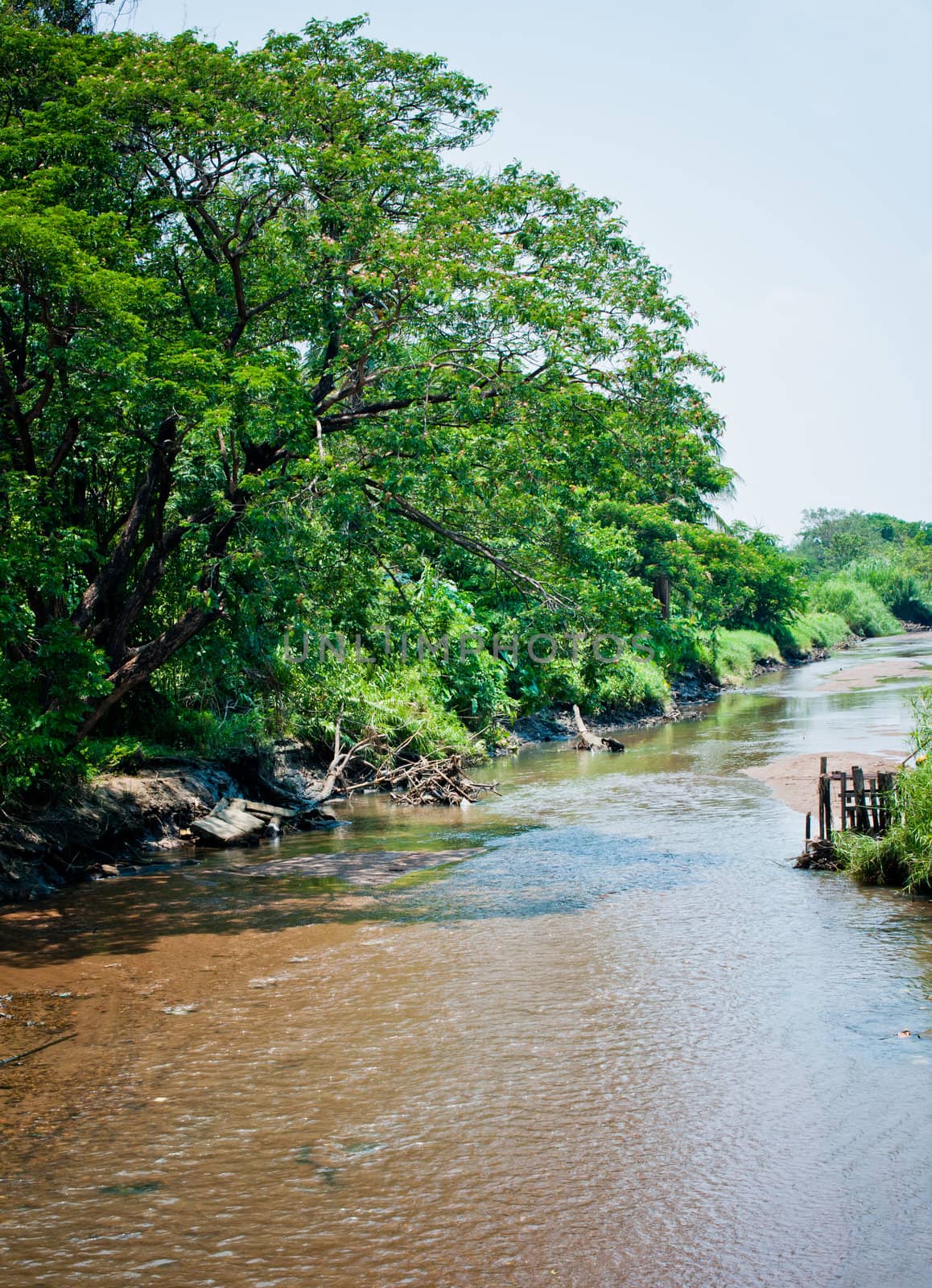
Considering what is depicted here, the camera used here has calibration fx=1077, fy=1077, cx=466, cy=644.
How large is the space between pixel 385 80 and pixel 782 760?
1474 centimetres

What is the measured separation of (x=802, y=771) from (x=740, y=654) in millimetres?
25109

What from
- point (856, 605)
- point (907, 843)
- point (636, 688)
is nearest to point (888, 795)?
point (907, 843)

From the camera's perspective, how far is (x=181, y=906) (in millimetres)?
12477

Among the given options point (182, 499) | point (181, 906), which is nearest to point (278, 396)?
point (182, 499)

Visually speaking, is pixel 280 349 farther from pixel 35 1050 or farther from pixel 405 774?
pixel 35 1050

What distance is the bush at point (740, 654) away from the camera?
4259 centimetres

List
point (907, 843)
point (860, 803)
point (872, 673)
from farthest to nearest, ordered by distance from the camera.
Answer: point (872, 673) → point (860, 803) → point (907, 843)

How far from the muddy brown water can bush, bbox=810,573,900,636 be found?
5759 cm

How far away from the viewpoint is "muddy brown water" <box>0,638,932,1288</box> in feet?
18.0

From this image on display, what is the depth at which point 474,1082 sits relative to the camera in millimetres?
7496

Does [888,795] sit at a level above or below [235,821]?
above

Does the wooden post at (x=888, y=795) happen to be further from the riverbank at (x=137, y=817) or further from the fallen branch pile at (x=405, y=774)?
the riverbank at (x=137, y=817)

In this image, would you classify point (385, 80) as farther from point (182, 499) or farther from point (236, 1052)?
point (236, 1052)

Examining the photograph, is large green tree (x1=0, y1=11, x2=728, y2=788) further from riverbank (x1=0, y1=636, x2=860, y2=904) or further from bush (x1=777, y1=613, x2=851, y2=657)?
bush (x1=777, y1=613, x2=851, y2=657)
